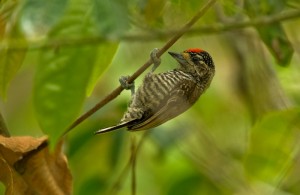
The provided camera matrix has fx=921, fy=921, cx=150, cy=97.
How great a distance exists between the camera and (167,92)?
13.1 ft

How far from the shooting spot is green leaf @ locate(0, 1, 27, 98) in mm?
3320

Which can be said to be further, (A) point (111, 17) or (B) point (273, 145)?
(B) point (273, 145)

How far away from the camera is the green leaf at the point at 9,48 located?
332 centimetres

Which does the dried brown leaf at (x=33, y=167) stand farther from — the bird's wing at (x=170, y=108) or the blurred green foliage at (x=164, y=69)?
the bird's wing at (x=170, y=108)

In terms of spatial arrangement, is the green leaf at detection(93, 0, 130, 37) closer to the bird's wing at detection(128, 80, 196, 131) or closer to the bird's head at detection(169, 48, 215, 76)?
the bird's wing at detection(128, 80, 196, 131)

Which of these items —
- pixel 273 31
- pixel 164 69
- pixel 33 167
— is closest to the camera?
pixel 33 167

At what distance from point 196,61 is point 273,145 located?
0.62 m

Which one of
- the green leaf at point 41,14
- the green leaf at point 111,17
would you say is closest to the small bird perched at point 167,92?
the green leaf at point 111,17

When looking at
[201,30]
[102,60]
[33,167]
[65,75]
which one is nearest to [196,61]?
[201,30]

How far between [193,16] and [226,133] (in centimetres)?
272

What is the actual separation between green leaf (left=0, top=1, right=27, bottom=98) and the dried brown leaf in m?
0.19

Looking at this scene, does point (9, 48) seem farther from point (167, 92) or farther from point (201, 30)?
point (167, 92)

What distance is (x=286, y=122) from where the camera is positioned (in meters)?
3.67

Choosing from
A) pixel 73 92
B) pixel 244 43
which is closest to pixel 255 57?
pixel 244 43
